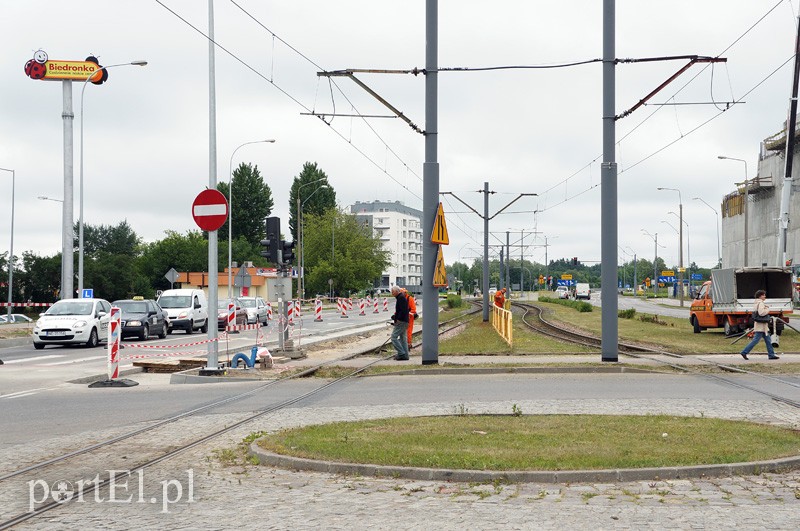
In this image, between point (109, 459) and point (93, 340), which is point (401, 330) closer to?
point (93, 340)

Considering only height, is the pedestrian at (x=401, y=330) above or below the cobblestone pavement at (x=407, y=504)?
above

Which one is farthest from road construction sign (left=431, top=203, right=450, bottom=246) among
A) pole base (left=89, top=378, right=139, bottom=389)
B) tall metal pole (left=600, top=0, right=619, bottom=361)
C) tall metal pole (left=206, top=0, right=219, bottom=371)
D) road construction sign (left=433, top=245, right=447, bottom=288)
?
pole base (left=89, top=378, right=139, bottom=389)

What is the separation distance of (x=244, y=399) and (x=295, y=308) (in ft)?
80.6

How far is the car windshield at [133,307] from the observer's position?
37000mm

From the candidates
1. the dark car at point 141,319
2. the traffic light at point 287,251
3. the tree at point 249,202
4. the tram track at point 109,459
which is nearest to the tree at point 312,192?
the tree at point 249,202

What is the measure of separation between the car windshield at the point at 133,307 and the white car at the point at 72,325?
9.04 feet

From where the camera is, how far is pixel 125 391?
58.4 feet

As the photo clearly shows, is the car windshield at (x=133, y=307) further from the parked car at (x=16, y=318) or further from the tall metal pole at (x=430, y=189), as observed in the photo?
the parked car at (x=16, y=318)

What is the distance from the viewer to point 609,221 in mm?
22016

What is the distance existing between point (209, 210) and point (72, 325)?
1472cm

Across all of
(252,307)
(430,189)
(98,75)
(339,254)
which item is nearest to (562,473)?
(430,189)

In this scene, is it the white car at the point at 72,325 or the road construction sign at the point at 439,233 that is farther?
the white car at the point at 72,325

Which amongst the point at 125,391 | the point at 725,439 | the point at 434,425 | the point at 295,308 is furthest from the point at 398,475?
the point at 295,308

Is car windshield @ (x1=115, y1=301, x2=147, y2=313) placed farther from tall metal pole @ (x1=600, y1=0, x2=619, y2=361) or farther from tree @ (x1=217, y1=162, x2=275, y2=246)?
tree @ (x1=217, y1=162, x2=275, y2=246)
